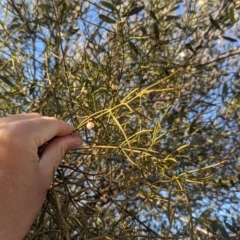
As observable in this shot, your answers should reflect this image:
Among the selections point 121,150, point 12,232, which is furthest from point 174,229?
point 12,232

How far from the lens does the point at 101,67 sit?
39.9 inches

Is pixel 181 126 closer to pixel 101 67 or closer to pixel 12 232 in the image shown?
pixel 101 67

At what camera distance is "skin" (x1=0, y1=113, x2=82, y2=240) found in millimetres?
672

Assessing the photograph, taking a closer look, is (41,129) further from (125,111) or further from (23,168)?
(125,111)

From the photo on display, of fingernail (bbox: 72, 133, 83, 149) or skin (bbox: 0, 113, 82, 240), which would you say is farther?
fingernail (bbox: 72, 133, 83, 149)

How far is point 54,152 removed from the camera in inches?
29.5

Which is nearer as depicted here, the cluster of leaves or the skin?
the skin

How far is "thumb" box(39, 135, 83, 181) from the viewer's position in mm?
724

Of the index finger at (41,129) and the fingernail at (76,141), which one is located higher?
the index finger at (41,129)

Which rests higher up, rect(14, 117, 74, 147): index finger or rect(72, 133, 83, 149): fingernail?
rect(14, 117, 74, 147): index finger

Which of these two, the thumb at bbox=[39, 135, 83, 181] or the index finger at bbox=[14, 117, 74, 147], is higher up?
the index finger at bbox=[14, 117, 74, 147]

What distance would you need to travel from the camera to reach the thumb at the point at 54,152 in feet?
2.37

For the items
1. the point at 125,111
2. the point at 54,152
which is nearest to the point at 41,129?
the point at 54,152

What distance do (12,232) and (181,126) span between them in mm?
750
